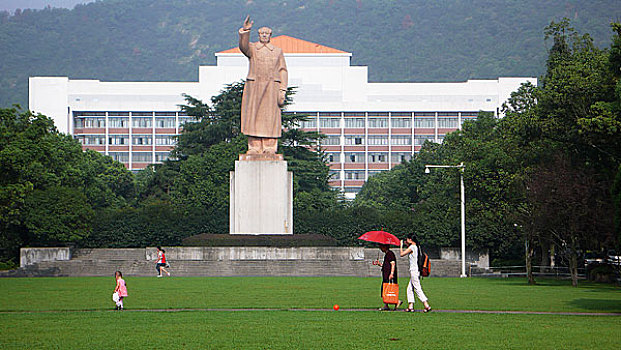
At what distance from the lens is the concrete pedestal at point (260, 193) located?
38750 millimetres

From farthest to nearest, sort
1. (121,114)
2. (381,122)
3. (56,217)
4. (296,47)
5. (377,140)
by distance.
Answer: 1. (377,140)
2. (381,122)
3. (296,47)
4. (121,114)
5. (56,217)

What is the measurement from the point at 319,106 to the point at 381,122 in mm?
9477

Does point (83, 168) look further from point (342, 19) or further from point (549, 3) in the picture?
point (549, 3)

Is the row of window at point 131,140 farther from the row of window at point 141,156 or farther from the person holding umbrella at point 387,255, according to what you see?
the person holding umbrella at point 387,255

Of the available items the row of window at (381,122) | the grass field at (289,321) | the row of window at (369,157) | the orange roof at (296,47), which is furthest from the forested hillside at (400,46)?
the grass field at (289,321)

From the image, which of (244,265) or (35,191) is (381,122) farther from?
(244,265)

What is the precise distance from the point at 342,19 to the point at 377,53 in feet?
75.3

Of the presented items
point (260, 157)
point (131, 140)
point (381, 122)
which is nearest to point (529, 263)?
point (260, 157)

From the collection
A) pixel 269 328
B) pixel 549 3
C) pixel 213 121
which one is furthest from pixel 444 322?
pixel 549 3

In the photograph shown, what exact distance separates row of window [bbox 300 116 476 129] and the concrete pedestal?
8003 cm

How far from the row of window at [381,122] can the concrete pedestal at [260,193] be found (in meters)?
80.0

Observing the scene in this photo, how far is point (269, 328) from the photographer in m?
14.7

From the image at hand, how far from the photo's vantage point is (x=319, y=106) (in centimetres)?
11762

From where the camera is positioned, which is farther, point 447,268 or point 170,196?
point 170,196
